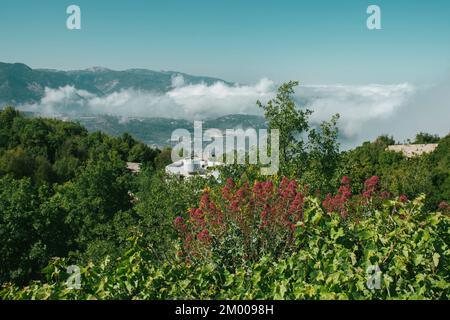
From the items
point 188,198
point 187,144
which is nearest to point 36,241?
point 188,198

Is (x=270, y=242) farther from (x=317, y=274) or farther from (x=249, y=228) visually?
(x=317, y=274)

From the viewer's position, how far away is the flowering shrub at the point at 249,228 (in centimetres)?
859

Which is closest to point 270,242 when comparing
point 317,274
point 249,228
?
point 249,228

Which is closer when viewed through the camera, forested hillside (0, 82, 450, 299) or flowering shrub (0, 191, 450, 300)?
flowering shrub (0, 191, 450, 300)

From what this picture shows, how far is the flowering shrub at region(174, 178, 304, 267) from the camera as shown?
859cm

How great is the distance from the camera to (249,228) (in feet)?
29.1

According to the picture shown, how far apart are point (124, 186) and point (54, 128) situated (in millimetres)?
63618

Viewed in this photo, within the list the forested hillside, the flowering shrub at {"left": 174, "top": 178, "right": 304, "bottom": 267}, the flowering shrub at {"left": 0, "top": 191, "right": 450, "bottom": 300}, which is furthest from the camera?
the flowering shrub at {"left": 174, "top": 178, "right": 304, "bottom": 267}

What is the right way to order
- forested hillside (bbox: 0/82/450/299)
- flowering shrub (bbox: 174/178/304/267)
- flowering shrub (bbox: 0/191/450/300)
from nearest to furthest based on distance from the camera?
flowering shrub (bbox: 0/191/450/300) → forested hillside (bbox: 0/82/450/299) → flowering shrub (bbox: 174/178/304/267)

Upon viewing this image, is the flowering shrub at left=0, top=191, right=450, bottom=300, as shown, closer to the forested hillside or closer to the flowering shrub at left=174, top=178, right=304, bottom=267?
the forested hillside

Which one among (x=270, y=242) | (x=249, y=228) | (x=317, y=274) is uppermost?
(x=317, y=274)

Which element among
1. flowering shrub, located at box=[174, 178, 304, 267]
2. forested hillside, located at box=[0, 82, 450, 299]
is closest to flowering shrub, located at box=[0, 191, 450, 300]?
forested hillside, located at box=[0, 82, 450, 299]

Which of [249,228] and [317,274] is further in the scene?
[249,228]
